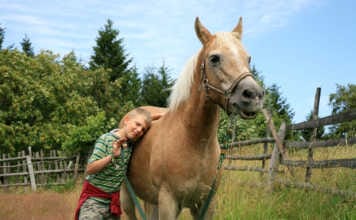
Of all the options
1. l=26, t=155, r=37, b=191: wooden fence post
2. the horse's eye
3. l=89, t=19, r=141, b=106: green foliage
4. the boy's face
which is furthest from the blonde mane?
l=89, t=19, r=141, b=106: green foliage

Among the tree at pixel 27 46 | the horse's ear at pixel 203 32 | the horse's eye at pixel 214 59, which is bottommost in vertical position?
the horse's eye at pixel 214 59

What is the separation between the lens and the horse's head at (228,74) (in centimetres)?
226

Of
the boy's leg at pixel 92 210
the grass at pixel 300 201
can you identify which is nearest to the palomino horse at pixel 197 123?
the boy's leg at pixel 92 210

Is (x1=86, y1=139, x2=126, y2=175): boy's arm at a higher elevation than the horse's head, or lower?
Answer: lower

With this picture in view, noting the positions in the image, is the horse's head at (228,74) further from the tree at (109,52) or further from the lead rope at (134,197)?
the tree at (109,52)

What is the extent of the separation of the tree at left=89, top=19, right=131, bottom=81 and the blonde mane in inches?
1048

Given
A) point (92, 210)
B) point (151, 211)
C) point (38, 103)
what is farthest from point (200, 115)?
→ point (38, 103)

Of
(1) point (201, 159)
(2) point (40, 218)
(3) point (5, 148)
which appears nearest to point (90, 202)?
(1) point (201, 159)

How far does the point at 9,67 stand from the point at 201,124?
21.1 meters

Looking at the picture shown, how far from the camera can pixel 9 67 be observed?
835 inches

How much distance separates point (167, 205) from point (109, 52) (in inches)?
1096

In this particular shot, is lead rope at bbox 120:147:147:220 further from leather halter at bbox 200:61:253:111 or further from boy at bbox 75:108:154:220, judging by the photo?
leather halter at bbox 200:61:253:111

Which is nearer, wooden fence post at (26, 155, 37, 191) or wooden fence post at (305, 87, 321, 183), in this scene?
wooden fence post at (305, 87, 321, 183)

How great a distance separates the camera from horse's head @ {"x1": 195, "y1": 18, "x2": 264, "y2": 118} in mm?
2264
